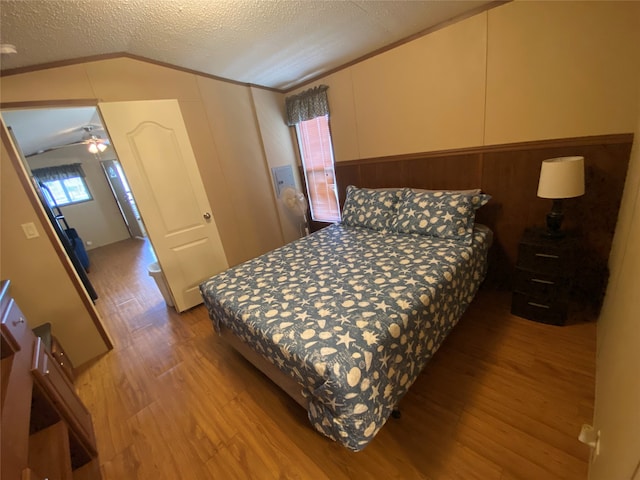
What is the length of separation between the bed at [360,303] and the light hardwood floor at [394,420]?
219 millimetres

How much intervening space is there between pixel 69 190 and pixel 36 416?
6196mm

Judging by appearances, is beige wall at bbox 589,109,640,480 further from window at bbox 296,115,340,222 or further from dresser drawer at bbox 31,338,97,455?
window at bbox 296,115,340,222

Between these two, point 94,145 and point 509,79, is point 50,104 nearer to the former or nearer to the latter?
point 94,145

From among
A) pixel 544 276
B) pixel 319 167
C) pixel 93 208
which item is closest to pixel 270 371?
pixel 544 276

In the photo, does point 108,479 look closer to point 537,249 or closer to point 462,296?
point 462,296

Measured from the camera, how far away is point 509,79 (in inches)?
71.4

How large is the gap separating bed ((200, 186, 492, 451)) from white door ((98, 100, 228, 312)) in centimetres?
93

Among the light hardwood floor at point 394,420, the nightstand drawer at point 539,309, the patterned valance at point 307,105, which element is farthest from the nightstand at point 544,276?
the patterned valance at point 307,105

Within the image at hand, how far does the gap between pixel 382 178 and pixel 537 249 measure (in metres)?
1.46

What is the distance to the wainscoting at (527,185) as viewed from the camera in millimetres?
1639

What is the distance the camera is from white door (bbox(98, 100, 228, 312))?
2.23 meters

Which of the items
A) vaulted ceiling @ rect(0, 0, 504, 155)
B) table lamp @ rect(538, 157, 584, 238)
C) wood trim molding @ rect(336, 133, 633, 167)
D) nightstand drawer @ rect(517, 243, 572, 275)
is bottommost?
nightstand drawer @ rect(517, 243, 572, 275)

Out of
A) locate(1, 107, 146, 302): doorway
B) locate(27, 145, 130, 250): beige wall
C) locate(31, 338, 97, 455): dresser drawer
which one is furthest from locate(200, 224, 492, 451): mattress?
locate(27, 145, 130, 250): beige wall

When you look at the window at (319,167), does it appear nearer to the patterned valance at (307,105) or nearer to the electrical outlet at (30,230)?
the patterned valance at (307,105)
